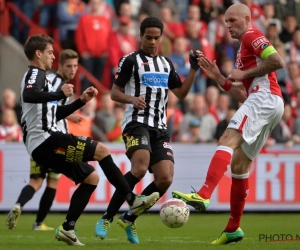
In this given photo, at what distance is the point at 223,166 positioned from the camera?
8445 mm

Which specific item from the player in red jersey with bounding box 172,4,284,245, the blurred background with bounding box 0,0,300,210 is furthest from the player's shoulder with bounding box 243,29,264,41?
the blurred background with bounding box 0,0,300,210

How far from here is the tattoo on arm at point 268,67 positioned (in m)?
8.69

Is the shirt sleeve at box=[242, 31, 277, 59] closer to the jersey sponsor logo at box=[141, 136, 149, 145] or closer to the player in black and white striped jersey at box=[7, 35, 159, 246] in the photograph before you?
the jersey sponsor logo at box=[141, 136, 149, 145]

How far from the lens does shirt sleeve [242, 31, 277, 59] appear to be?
8.77 meters

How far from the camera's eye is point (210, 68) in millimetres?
9156

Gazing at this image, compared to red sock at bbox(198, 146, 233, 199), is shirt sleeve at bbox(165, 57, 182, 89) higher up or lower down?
higher up

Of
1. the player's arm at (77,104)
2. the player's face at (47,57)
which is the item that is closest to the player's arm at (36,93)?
the player's arm at (77,104)

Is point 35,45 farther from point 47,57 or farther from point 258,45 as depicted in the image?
point 258,45

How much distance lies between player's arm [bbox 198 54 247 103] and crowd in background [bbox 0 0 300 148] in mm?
5947

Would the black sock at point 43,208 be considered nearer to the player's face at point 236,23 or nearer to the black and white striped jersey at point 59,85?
the black and white striped jersey at point 59,85

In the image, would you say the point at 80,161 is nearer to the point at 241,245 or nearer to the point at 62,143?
the point at 62,143

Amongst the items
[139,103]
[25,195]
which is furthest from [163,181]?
[25,195]

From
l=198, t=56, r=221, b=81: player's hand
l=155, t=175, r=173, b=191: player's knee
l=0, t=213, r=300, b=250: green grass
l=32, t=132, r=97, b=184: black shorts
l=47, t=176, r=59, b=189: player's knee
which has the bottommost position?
l=0, t=213, r=300, b=250: green grass

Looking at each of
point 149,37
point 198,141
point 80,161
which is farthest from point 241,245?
point 198,141
